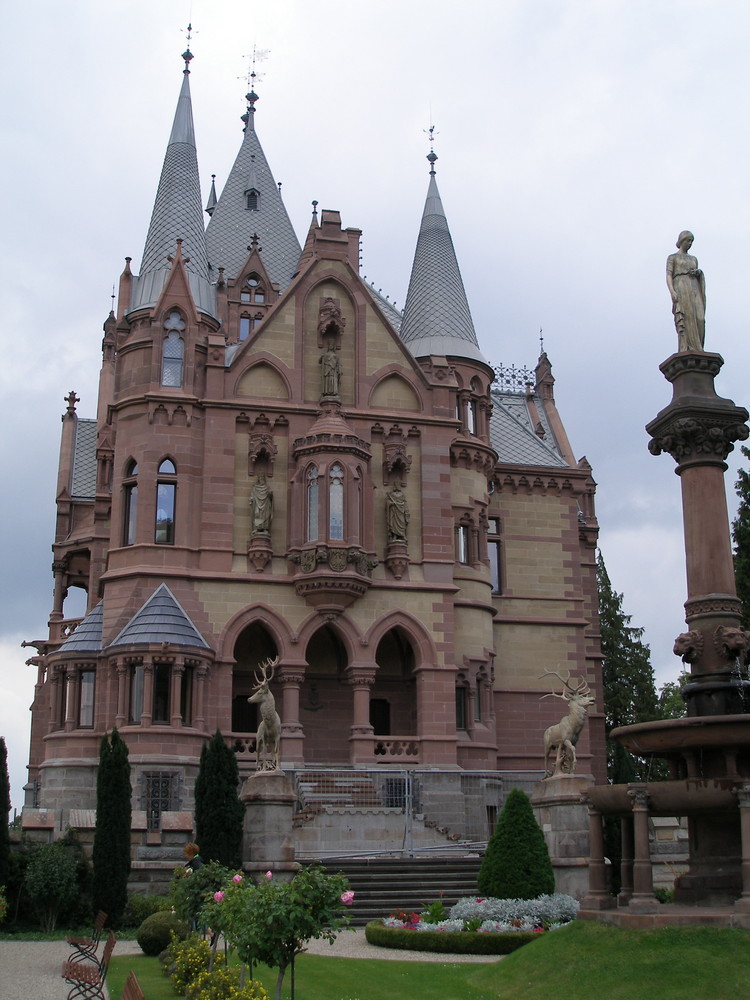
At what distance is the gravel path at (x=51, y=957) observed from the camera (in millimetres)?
17969

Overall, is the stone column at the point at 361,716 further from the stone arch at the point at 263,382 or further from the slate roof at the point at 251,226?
the slate roof at the point at 251,226

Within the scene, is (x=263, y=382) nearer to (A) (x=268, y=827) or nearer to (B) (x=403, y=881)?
(A) (x=268, y=827)

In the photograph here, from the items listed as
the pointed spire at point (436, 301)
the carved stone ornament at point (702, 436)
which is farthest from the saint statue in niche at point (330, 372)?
the carved stone ornament at point (702, 436)

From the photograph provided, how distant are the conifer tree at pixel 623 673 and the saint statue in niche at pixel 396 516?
A: 72.7ft

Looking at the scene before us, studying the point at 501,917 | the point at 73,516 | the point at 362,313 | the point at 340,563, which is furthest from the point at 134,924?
the point at 73,516

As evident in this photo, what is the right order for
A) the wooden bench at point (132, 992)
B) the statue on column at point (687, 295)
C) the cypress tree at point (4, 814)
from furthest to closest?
the cypress tree at point (4, 814)
the statue on column at point (687, 295)
the wooden bench at point (132, 992)

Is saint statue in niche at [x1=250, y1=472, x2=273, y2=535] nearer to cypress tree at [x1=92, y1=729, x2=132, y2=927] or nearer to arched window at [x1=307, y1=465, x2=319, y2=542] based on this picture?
arched window at [x1=307, y1=465, x2=319, y2=542]

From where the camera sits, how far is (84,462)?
5347 cm

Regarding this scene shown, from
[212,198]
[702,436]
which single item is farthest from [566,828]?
[212,198]

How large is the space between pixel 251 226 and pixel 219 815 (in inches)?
1350

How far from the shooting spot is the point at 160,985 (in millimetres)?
17984

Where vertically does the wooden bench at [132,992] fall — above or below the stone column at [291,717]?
below

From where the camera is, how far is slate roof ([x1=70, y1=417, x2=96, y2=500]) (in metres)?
51.9

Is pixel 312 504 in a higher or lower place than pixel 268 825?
higher
